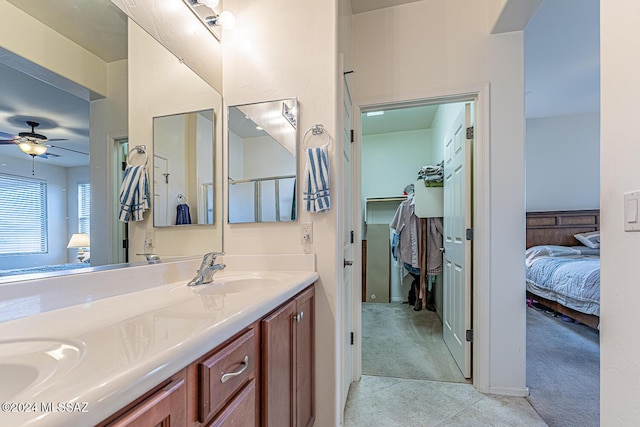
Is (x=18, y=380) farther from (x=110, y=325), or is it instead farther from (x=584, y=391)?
(x=584, y=391)

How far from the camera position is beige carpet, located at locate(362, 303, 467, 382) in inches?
88.0

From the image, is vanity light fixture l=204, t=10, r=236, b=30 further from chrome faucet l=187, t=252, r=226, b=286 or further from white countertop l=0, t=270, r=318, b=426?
white countertop l=0, t=270, r=318, b=426

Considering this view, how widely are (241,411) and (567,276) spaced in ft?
12.5

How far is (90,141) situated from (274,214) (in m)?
0.85

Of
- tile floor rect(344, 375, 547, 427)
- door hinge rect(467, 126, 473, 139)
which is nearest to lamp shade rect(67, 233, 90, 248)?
tile floor rect(344, 375, 547, 427)

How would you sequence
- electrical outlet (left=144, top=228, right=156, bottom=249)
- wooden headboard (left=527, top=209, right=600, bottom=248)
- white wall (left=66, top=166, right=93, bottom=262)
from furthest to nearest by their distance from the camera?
1. wooden headboard (left=527, top=209, right=600, bottom=248)
2. electrical outlet (left=144, top=228, right=156, bottom=249)
3. white wall (left=66, top=166, right=93, bottom=262)

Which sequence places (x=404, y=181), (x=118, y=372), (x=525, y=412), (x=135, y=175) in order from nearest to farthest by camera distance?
(x=118, y=372) < (x=135, y=175) < (x=525, y=412) < (x=404, y=181)

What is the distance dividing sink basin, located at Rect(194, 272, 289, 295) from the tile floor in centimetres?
102

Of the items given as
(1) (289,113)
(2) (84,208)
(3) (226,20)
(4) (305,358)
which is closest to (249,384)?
(4) (305,358)

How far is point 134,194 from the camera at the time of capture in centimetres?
114

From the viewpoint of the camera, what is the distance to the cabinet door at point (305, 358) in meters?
1.24

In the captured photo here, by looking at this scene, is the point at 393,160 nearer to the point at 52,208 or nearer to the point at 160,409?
the point at 52,208

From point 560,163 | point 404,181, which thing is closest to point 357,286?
point 404,181

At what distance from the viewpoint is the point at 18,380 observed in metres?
0.52
